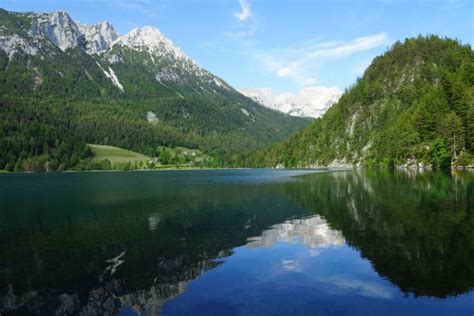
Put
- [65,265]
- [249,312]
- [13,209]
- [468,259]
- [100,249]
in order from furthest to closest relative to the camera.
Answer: [13,209] < [100,249] < [65,265] < [468,259] < [249,312]

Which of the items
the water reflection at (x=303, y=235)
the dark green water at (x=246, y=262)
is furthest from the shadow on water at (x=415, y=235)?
the water reflection at (x=303, y=235)

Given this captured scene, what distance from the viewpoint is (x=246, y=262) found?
2867 centimetres

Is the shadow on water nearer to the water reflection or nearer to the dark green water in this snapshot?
the dark green water

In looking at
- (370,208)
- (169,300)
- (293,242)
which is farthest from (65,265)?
(370,208)

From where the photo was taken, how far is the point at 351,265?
26.6 m

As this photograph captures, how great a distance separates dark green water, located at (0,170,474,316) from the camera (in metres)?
20.2

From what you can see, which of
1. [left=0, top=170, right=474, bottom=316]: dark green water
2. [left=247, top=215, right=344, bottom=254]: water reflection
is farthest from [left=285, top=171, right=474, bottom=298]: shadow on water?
[left=247, top=215, right=344, bottom=254]: water reflection

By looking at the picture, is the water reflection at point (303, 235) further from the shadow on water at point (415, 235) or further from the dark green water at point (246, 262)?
the shadow on water at point (415, 235)

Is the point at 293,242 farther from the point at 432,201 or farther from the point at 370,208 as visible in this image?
the point at 432,201

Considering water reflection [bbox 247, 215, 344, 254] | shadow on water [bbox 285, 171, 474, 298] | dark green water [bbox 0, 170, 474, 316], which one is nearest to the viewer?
dark green water [bbox 0, 170, 474, 316]

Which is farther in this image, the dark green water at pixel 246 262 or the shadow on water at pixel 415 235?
the shadow on water at pixel 415 235

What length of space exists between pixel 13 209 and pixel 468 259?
2428 inches

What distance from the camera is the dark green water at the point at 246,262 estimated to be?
2025cm

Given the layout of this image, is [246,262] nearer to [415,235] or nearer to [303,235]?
[303,235]
